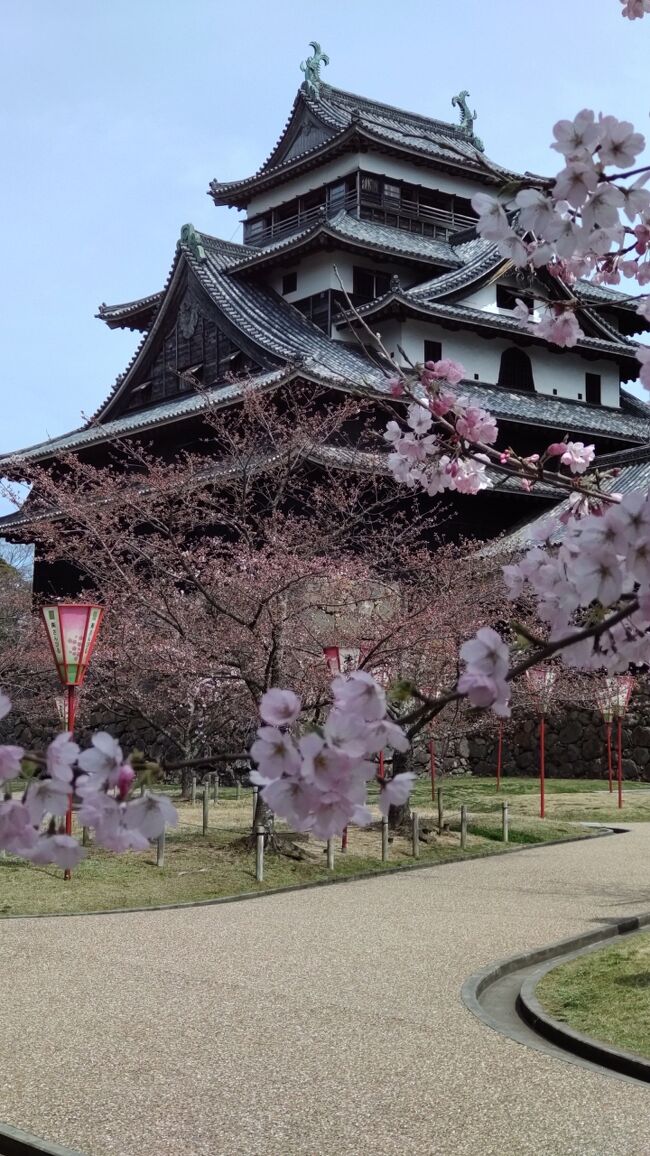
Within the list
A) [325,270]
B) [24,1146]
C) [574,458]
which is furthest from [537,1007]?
[325,270]

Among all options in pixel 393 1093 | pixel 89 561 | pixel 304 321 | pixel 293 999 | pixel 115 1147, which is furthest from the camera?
pixel 304 321

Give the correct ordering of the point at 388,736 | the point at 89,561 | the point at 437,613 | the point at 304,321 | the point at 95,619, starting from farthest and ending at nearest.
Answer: the point at 304,321 < the point at 89,561 < the point at 437,613 < the point at 95,619 < the point at 388,736

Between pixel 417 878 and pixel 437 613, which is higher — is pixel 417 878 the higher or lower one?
the lower one

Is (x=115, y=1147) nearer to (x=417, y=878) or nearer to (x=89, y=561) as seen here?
(x=417, y=878)

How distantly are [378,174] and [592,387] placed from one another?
746 centimetres

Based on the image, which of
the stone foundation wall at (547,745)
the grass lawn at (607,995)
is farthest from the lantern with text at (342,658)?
the stone foundation wall at (547,745)

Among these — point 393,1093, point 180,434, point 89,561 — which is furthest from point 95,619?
point 180,434

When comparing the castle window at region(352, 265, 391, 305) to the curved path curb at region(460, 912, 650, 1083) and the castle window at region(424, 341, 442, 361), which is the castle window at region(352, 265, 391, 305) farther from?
the curved path curb at region(460, 912, 650, 1083)

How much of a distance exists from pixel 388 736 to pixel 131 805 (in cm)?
46

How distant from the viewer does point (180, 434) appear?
25922mm

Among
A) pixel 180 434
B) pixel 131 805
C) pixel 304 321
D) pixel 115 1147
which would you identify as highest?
pixel 304 321

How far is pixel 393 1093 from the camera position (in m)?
5.42

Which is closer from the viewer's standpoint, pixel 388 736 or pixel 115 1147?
pixel 388 736

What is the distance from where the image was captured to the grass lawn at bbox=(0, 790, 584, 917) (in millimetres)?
11023
